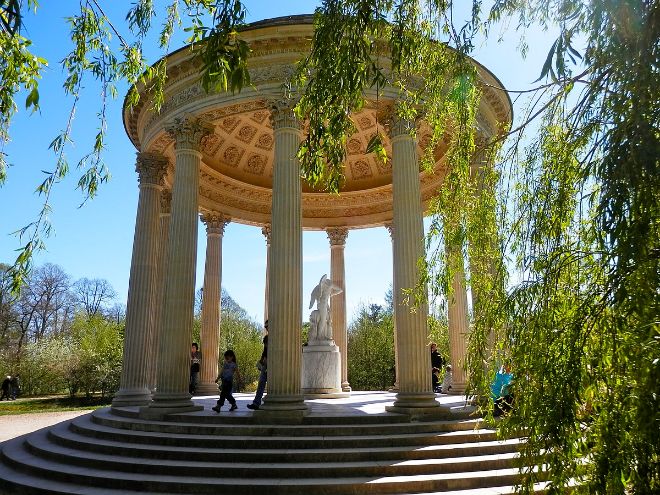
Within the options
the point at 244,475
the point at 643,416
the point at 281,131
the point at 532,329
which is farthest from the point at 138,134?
the point at 643,416

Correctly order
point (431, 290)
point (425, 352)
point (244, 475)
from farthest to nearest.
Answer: point (425, 352) → point (244, 475) → point (431, 290)

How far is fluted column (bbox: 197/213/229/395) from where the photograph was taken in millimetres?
32531

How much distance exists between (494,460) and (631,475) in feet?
34.2

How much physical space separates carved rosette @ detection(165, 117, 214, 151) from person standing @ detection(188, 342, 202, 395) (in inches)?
439

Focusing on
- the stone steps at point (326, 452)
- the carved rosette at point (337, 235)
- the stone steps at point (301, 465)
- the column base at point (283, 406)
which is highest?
the carved rosette at point (337, 235)

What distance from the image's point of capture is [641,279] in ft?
16.8

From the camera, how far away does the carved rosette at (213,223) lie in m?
35.6

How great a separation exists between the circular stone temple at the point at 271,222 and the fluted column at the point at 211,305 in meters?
0.07

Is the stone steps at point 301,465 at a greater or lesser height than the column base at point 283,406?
lesser

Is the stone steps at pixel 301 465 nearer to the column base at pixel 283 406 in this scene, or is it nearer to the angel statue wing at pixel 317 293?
the column base at pixel 283 406

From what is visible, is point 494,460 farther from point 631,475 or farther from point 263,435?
point 631,475

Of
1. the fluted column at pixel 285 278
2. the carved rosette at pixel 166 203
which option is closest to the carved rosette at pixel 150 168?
the carved rosette at pixel 166 203

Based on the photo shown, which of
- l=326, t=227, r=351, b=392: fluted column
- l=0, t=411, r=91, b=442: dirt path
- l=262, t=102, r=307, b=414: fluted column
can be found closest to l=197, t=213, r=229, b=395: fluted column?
l=326, t=227, r=351, b=392: fluted column

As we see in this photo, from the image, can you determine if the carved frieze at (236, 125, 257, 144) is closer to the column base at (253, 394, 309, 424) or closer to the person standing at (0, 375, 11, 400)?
the column base at (253, 394, 309, 424)
